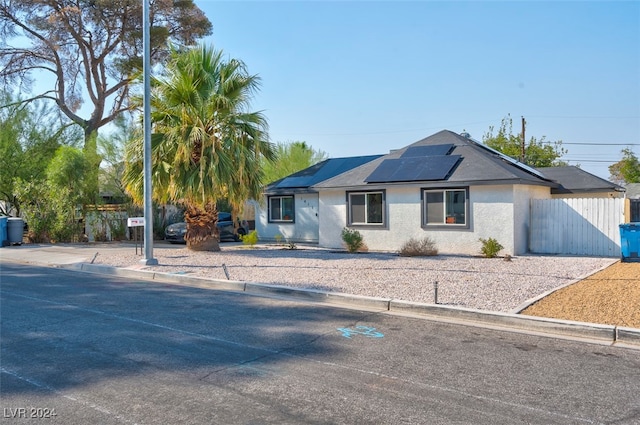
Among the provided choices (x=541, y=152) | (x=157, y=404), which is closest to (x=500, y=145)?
(x=541, y=152)

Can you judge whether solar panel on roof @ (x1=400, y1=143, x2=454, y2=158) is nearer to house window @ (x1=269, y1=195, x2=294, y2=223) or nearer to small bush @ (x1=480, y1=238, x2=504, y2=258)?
small bush @ (x1=480, y1=238, x2=504, y2=258)

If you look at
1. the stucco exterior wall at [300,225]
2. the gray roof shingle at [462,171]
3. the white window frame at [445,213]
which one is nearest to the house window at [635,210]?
the gray roof shingle at [462,171]

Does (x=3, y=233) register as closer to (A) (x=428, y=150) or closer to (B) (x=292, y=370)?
(A) (x=428, y=150)

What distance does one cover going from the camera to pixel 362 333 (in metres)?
7.11

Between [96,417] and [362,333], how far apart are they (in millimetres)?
3802

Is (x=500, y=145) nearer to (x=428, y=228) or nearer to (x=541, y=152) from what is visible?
(x=541, y=152)

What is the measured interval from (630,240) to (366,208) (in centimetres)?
869

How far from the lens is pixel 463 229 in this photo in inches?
666

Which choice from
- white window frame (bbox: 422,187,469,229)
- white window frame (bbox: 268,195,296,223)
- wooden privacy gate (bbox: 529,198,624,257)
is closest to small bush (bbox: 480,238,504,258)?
white window frame (bbox: 422,187,469,229)

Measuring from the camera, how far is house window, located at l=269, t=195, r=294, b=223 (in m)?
24.4

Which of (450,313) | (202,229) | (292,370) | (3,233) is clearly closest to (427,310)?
(450,313)

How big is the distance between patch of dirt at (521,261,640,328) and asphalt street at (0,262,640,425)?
1.10m

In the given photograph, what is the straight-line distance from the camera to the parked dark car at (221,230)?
2347cm

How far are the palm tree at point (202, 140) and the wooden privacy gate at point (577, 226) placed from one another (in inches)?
374
